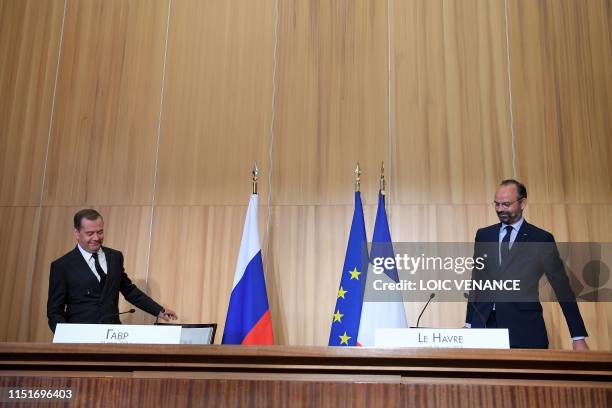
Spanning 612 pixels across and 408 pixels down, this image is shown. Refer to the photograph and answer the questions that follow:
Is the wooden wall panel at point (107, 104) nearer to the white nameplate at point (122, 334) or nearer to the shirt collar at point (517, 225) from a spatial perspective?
the white nameplate at point (122, 334)

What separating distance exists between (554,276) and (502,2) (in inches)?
95.6

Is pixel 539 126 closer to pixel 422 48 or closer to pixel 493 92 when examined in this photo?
pixel 493 92

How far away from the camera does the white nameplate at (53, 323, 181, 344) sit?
2.28m

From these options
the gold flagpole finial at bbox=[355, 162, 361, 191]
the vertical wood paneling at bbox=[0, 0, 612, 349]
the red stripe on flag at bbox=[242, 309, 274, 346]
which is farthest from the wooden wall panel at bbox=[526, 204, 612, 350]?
the red stripe on flag at bbox=[242, 309, 274, 346]

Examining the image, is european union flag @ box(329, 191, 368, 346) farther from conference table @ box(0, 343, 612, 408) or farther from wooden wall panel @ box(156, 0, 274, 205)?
conference table @ box(0, 343, 612, 408)

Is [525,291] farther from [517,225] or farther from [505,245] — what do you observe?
[517,225]

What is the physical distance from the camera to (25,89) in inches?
193

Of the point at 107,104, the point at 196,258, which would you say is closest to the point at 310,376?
the point at 196,258

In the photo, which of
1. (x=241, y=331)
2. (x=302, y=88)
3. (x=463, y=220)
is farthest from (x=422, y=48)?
(x=241, y=331)

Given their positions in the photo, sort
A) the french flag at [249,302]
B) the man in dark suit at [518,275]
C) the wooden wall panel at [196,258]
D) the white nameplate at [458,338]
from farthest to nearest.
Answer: the wooden wall panel at [196,258]
the french flag at [249,302]
the man in dark suit at [518,275]
the white nameplate at [458,338]

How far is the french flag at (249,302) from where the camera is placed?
3.86 meters

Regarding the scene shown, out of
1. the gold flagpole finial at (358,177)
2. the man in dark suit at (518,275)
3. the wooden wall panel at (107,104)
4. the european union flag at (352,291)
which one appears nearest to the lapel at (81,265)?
the wooden wall panel at (107,104)

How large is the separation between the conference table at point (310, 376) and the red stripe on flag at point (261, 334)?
1887mm

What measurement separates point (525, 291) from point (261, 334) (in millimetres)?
1558
